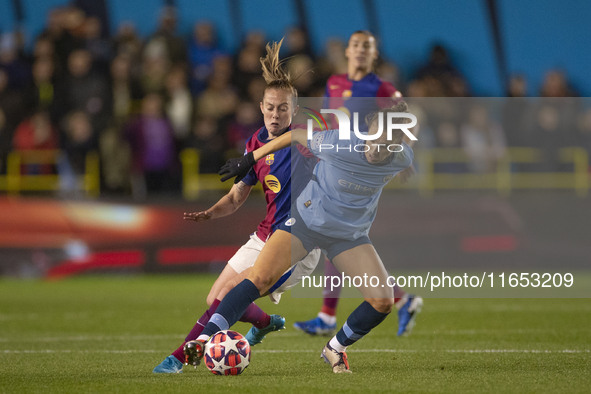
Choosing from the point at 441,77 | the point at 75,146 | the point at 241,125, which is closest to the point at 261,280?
the point at 241,125

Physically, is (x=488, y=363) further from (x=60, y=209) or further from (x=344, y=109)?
(x=60, y=209)

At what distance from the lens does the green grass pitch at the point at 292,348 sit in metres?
6.12

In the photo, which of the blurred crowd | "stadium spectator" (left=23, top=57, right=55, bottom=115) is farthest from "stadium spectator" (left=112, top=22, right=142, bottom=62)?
"stadium spectator" (left=23, top=57, right=55, bottom=115)

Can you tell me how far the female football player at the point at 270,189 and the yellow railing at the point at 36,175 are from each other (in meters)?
8.75

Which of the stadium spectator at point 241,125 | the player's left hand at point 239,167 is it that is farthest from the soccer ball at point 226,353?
the stadium spectator at point 241,125

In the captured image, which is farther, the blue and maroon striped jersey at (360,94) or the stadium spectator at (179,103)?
the stadium spectator at (179,103)

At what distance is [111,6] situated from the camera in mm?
18953

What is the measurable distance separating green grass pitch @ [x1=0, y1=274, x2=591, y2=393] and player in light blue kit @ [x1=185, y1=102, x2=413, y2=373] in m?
0.44

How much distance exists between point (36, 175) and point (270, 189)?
9.54 meters

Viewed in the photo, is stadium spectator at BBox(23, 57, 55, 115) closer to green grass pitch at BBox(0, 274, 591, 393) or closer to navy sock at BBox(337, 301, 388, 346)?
green grass pitch at BBox(0, 274, 591, 393)

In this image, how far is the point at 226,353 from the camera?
6.36 m

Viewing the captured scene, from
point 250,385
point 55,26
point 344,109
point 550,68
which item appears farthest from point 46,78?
point 250,385

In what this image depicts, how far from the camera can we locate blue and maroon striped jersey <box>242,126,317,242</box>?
22.8 feet

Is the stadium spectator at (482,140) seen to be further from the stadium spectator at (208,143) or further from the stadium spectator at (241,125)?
the stadium spectator at (208,143)
